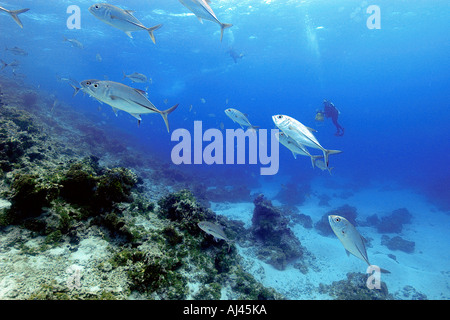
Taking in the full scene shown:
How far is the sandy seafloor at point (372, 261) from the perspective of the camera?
25.0 feet

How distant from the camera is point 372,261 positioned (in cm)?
1055

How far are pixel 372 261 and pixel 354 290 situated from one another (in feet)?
14.8

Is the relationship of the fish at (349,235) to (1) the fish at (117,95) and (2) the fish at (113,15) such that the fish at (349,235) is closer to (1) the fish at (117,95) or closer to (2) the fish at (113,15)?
(1) the fish at (117,95)

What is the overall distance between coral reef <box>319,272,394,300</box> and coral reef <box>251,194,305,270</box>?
1.68 metres

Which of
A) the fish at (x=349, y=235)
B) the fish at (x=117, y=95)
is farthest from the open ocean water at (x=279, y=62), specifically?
the fish at (x=349, y=235)

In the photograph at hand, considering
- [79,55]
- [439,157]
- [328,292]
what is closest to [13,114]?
[328,292]

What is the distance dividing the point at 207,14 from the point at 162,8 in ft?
81.9

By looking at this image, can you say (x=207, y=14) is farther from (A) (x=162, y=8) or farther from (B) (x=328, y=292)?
(A) (x=162, y=8)

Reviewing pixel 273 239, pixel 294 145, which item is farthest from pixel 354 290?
pixel 294 145

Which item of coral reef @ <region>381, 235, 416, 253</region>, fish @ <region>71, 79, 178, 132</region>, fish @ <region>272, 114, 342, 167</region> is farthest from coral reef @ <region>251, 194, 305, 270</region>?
coral reef @ <region>381, 235, 416, 253</region>

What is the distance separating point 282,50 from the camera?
37.4m

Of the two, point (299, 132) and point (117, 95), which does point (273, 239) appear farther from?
point (117, 95)

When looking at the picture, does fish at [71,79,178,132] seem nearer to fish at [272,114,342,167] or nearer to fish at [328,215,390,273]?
fish at [272,114,342,167]

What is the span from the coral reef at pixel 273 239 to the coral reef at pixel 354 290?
5.50ft
